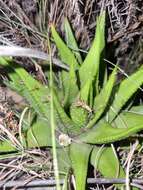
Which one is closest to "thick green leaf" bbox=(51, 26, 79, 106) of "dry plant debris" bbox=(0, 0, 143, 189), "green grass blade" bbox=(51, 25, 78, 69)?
"green grass blade" bbox=(51, 25, 78, 69)

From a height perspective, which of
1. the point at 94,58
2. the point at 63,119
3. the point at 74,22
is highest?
the point at 74,22

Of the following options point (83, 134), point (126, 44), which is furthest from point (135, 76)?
point (126, 44)

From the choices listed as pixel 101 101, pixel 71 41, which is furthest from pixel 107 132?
pixel 71 41

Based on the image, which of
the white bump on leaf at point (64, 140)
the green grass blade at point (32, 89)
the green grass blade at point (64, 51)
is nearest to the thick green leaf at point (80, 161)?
the white bump on leaf at point (64, 140)

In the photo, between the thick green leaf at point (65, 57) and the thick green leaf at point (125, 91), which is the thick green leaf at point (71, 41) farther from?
the thick green leaf at point (125, 91)

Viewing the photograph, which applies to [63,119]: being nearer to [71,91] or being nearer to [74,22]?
[71,91]

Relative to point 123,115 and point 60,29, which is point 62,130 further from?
point 60,29
